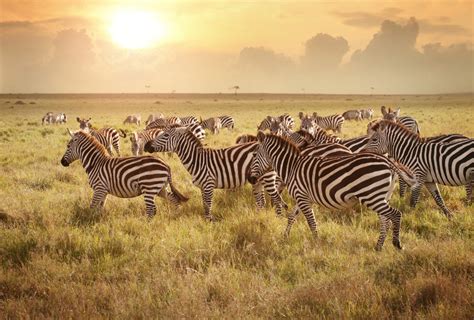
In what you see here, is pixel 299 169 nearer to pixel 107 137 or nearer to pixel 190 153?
pixel 190 153

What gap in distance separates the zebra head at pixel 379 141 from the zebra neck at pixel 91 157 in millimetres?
6587

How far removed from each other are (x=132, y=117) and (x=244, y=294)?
3836 cm

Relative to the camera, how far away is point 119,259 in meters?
7.08

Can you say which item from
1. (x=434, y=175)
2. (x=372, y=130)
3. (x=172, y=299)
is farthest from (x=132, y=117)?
(x=172, y=299)

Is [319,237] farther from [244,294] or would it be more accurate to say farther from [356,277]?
[244,294]

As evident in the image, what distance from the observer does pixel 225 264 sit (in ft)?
21.6

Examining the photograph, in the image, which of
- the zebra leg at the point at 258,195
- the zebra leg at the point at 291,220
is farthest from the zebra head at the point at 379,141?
the zebra leg at the point at 291,220

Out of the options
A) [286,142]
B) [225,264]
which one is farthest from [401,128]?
[225,264]

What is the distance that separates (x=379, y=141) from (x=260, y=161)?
384 centimetres

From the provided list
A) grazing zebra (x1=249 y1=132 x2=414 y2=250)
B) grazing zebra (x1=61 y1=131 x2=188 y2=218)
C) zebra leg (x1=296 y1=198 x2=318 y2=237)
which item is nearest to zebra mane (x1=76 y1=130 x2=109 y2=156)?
grazing zebra (x1=61 y1=131 x2=188 y2=218)

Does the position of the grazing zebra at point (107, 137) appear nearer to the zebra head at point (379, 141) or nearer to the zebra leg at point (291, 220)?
the zebra head at point (379, 141)

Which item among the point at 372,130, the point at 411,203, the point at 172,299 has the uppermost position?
the point at 372,130

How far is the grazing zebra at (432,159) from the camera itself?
31.8 feet

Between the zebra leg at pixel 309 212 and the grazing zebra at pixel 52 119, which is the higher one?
the grazing zebra at pixel 52 119
